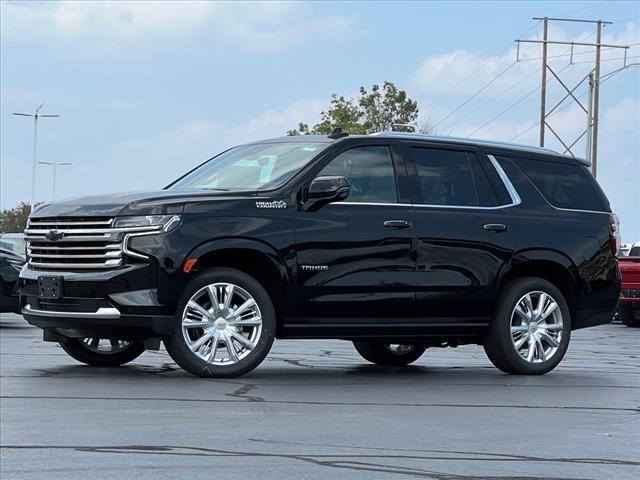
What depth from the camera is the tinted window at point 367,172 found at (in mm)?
11922

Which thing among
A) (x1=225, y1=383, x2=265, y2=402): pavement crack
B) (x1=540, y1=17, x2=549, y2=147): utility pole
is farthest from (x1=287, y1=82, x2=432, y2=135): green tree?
(x1=225, y1=383, x2=265, y2=402): pavement crack

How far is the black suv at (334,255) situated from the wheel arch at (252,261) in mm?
13

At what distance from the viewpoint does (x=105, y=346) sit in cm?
1255

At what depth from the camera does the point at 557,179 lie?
1322 centimetres

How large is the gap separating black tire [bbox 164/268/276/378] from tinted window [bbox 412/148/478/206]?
171 centimetres

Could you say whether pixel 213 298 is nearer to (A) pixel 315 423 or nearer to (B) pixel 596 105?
(A) pixel 315 423

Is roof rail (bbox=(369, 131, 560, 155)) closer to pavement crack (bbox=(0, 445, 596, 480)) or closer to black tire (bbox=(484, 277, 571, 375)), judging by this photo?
black tire (bbox=(484, 277, 571, 375))

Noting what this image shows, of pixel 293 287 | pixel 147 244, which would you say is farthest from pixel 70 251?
pixel 293 287

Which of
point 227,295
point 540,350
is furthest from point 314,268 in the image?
point 540,350

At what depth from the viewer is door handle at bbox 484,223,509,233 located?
12.3 m

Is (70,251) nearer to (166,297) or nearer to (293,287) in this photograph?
(166,297)

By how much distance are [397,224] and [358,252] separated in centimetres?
43

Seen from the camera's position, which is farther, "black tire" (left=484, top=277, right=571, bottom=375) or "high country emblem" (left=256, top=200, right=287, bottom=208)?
"black tire" (left=484, top=277, right=571, bottom=375)

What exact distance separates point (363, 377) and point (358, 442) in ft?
14.2
